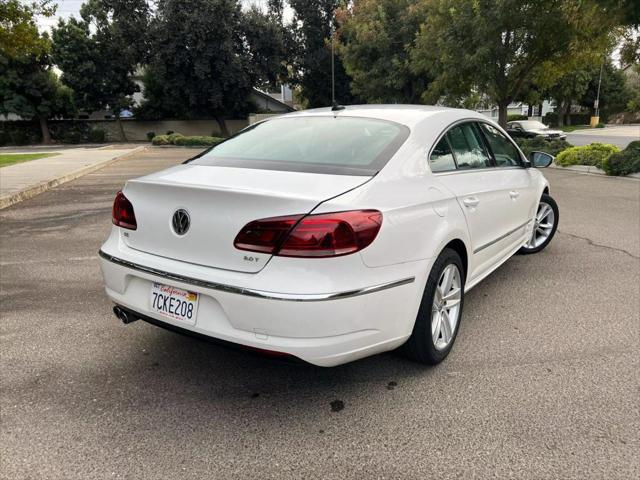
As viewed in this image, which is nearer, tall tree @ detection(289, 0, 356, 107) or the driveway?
the driveway

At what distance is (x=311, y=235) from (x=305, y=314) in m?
0.37

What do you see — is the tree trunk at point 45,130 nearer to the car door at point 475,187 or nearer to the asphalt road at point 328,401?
the asphalt road at point 328,401

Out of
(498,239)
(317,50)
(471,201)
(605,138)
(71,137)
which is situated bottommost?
(605,138)

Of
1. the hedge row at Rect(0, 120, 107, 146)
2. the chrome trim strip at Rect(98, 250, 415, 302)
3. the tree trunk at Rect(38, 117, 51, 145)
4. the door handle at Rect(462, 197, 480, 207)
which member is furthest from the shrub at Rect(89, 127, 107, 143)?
the door handle at Rect(462, 197, 480, 207)

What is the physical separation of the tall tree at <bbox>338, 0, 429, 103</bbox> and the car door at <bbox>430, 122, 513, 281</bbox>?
24520 mm

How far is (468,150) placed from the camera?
3711 mm

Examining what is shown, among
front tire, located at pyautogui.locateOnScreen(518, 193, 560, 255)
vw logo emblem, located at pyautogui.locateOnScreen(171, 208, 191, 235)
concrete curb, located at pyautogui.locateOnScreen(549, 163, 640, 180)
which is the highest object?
vw logo emblem, located at pyautogui.locateOnScreen(171, 208, 191, 235)

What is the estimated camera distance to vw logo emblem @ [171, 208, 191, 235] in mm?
2615

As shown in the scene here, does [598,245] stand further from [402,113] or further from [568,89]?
[568,89]

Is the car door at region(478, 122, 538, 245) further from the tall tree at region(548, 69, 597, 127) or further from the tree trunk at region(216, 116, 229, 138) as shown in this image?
the tree trunk at region(216, 116, 229, 138)

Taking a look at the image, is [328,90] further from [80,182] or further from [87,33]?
[80,182]

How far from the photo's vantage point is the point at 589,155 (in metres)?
13.2

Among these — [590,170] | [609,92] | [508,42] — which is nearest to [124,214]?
[590,170]

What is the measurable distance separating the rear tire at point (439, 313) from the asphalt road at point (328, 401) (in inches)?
5.8
